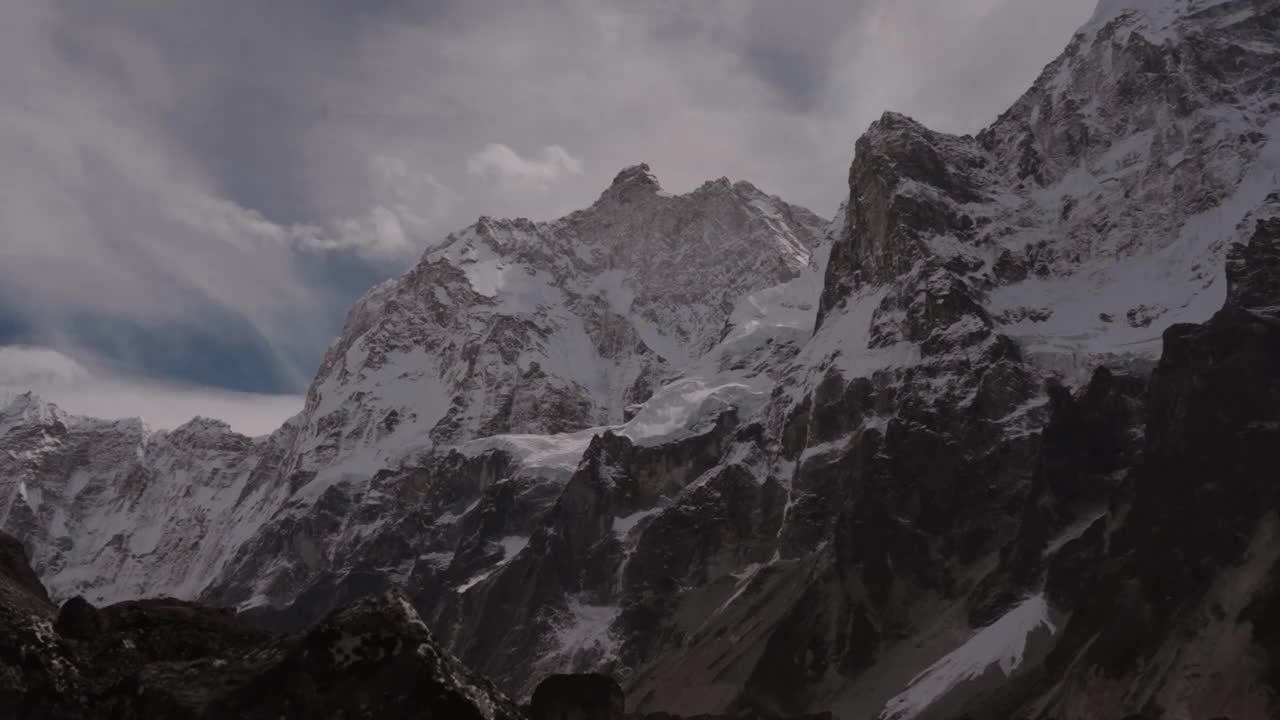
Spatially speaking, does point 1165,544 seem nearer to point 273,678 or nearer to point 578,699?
point 578,699

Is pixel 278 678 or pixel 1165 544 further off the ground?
pixel 1165 544

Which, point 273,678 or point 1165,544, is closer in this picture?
point 273,678

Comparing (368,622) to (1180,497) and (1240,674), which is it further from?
(1180,497)

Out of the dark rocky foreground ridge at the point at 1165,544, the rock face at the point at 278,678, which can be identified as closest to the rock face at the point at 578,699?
the dark rocky foreground ridge at the point at 1165,544

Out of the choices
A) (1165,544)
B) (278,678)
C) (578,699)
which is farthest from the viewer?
(1165,544)

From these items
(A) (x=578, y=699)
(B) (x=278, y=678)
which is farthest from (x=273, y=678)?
(A) (x=578, y=699)

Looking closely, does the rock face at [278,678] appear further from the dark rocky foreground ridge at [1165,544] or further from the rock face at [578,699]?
the rock face at [578,699]

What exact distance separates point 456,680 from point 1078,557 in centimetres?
16163

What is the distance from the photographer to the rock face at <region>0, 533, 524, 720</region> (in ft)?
73.5

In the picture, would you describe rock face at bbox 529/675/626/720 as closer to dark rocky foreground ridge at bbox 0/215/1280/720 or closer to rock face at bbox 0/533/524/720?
dark rocky foreground ridge at bbox 0/215/1280/720

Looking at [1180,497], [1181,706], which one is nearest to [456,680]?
[1181,706]

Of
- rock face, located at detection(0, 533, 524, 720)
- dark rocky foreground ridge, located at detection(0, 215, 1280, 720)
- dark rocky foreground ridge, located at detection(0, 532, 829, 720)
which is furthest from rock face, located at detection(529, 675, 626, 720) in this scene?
dark rocky foreground ridge, located at detection(0, 532, 829, 720)

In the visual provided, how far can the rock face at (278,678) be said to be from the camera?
22.4m

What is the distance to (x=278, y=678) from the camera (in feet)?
75.2
